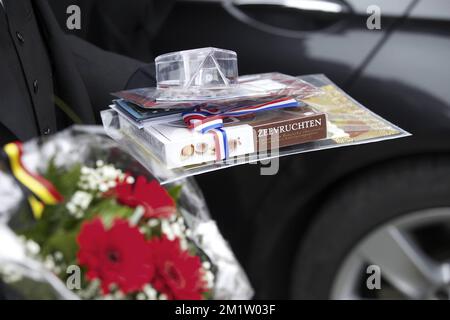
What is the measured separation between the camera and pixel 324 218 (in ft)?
4.98

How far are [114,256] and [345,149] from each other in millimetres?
887

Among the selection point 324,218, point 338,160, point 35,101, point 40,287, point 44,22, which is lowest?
point 324,218

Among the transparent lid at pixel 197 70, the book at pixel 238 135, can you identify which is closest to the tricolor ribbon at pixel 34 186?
the book at pixel 238 135

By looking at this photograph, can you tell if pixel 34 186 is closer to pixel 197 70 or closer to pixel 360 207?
pixel 197 70

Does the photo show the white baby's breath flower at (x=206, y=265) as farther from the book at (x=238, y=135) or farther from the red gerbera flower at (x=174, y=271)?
the book at (x=238, y=135)

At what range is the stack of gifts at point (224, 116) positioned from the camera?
3.25ft

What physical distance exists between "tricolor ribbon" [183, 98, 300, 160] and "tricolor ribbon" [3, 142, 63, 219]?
0.33m

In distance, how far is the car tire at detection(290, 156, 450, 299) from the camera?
145cm

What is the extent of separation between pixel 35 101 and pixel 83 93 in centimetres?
13

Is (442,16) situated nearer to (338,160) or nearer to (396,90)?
(396,90)

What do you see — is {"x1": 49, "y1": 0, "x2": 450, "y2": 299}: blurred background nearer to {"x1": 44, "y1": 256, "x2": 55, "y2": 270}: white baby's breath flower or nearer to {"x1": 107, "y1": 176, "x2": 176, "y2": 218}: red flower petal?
{"x1": 107, "y1": 176, "x2": 176, "y2": 218}: red flower petal

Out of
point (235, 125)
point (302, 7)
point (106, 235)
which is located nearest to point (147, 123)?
point (235, 125)

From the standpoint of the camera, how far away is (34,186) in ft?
2.31

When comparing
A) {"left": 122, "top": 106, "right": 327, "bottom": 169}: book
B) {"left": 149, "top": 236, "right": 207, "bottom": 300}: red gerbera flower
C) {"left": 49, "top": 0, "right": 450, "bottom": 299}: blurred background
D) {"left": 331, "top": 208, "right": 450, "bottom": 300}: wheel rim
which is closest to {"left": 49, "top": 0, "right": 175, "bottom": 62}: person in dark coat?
{"left": 49, "top": 0, "right": 450, "bottom": 299}: blurred background
